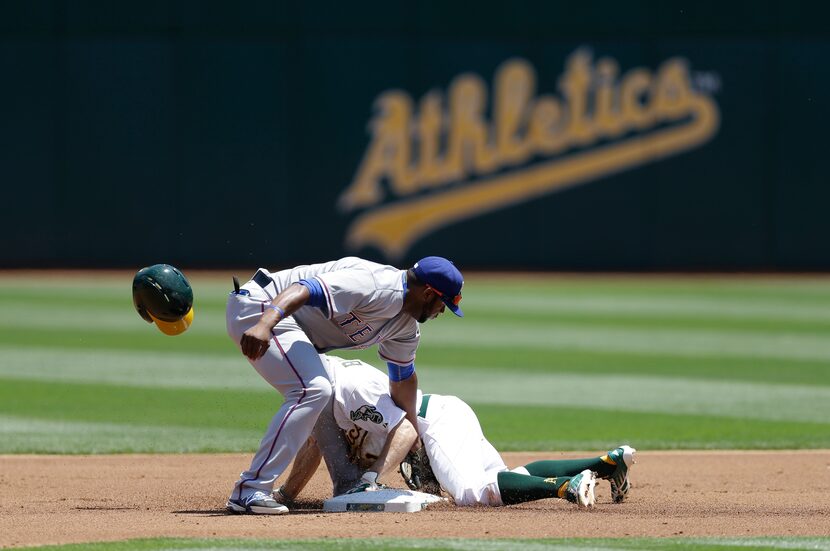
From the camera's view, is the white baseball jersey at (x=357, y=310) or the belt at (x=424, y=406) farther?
the belt at (x=424, y=406)

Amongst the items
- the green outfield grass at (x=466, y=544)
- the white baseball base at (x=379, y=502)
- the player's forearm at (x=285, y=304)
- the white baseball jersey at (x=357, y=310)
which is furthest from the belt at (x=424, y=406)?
the green outfield grass at (x=466, y=544)

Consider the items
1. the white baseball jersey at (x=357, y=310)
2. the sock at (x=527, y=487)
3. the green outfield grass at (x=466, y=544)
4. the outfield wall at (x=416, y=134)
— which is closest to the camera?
the green outfield grass at (x=466, y=544)

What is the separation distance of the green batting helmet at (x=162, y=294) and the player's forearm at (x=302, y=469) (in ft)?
3.23

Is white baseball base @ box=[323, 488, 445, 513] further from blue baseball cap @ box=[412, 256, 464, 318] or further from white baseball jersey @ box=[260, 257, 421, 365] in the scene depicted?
blue baseball cap @ box=[412, 256, 464, 318]

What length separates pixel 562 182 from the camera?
21.7 meters

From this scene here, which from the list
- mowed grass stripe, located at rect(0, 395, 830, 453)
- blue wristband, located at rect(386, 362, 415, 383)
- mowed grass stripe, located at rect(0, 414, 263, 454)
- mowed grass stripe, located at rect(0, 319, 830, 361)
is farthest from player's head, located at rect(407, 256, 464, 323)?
mowed grass stripe, located at rect(0, 319, 830, 361)

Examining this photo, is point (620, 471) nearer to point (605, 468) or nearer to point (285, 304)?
point (605, 468)

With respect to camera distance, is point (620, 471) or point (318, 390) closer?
point (318, 390)

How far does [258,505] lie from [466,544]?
1227 mm

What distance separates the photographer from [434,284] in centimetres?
604

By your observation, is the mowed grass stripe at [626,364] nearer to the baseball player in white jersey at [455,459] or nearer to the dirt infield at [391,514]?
the dirt infield at [391,514]

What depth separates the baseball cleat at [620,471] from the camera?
649cm

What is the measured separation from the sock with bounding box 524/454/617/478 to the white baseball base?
64 cm

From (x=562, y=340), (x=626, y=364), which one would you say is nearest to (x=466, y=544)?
(x=626, y=364)
